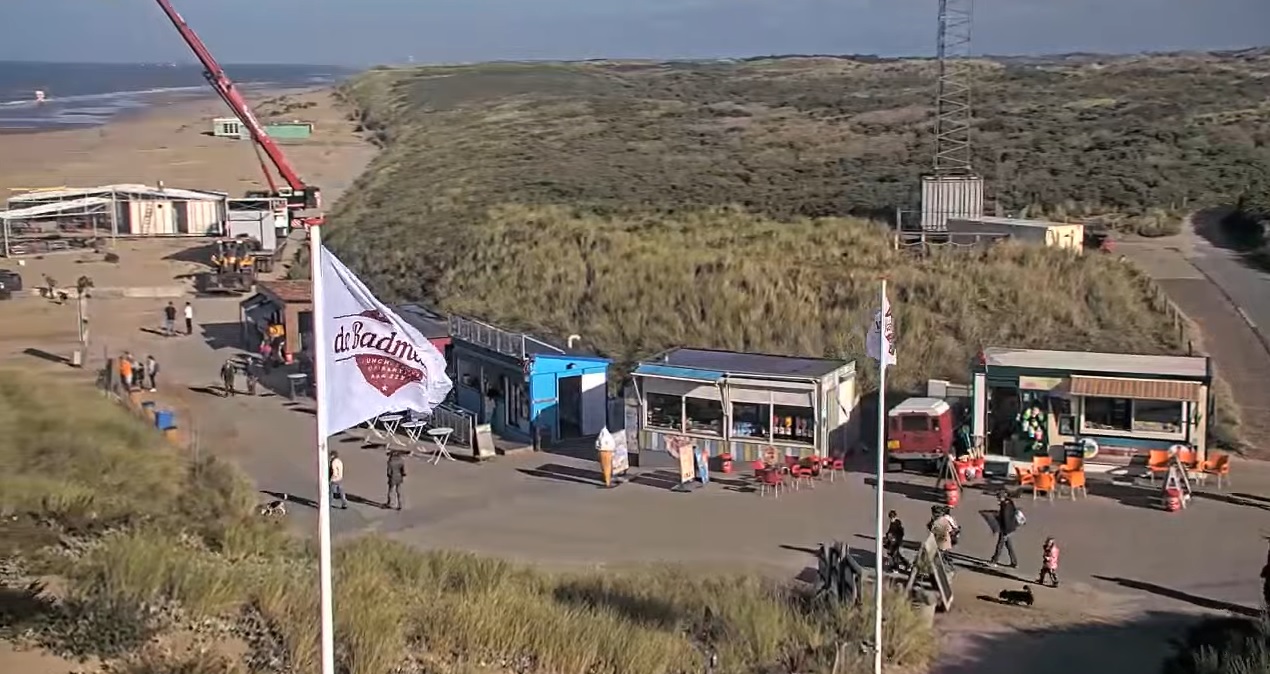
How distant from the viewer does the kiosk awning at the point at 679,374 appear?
20125mm

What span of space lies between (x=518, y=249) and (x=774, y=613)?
24.6 m

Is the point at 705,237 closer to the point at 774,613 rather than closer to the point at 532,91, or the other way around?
the point at 774,613

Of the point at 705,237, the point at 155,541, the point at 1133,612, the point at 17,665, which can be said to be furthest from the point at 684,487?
the point at 705,237

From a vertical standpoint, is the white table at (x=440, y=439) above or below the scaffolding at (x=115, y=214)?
below

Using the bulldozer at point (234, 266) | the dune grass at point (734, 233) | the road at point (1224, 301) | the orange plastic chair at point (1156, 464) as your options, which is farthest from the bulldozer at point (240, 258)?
the orange plastic chair at point (1156, 464)

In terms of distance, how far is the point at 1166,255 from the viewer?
32969mm

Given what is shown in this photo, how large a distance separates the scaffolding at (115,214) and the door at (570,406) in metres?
27.1

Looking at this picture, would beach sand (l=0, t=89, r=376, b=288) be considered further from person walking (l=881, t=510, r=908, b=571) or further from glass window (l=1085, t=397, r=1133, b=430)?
person walking (l=881, t=510, r=908, b=571)

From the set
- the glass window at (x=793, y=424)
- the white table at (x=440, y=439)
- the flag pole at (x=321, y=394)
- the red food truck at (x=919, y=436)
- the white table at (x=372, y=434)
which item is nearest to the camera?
the flag pole at (x=321, y=394)

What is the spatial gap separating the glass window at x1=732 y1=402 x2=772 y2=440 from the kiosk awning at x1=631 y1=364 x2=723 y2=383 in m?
0.55

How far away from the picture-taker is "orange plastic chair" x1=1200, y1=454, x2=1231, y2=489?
724 inches

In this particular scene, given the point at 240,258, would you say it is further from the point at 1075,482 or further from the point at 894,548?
the point at 894,548

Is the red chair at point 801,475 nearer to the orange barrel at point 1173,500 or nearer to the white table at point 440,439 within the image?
the orange barrel at point 1173,500

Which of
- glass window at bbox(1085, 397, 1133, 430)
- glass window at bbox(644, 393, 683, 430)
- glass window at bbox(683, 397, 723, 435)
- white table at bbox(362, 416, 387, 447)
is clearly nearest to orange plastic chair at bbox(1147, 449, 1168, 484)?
glass window at bbox(1085, 397, 1133, 430)
